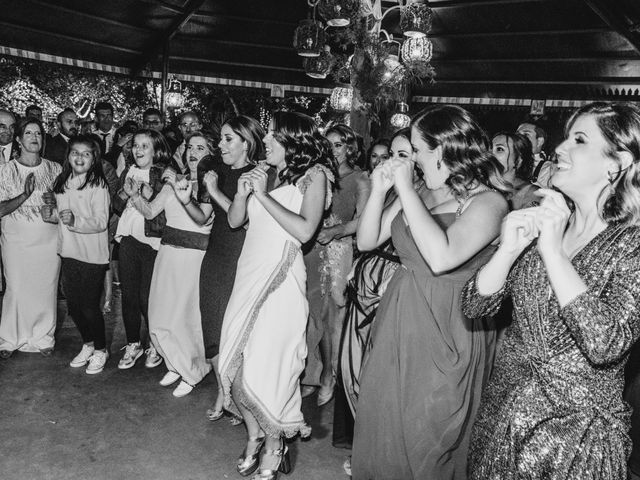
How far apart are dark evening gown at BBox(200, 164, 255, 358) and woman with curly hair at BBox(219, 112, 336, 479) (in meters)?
0.36


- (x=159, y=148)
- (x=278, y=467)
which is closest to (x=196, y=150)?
(x=159, y=148)

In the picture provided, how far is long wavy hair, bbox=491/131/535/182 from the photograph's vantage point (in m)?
3.41

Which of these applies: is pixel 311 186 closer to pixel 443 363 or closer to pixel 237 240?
pixel 237 240

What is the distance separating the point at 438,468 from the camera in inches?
72.2

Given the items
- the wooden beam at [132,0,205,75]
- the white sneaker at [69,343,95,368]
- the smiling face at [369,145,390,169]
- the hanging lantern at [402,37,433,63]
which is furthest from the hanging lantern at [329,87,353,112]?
the white sneaker at [69,343,95,368]

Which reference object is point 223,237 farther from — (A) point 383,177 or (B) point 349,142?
(B) point 349,142

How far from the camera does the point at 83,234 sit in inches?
140

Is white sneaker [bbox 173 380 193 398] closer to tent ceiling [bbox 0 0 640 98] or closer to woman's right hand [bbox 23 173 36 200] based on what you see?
woman's right hand [bbox 23 173 36 200]

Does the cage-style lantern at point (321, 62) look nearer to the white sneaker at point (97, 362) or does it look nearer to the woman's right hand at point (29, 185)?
the woman's right hand at point (29, 185)

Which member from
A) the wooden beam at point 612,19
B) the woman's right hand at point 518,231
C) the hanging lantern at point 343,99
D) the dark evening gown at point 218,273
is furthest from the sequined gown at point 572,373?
the wooden beam at point 612,19

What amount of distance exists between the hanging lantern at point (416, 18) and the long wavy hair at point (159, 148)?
9.72 feet

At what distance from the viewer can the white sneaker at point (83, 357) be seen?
11.9ft

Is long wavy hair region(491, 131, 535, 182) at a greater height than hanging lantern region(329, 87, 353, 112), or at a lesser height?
lesser

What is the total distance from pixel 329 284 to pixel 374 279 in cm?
76
